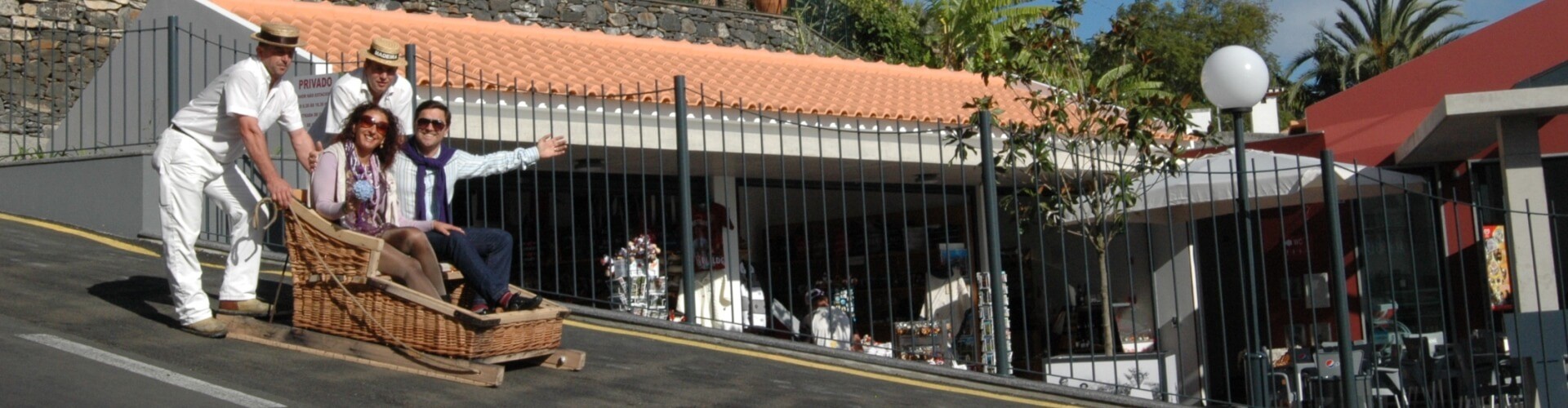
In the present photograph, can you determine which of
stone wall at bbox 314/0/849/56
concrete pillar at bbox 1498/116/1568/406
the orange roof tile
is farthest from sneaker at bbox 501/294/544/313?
stone wall at bbox 314/0/849/56

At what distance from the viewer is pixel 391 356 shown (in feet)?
20.9

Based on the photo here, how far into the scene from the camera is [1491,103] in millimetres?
11219

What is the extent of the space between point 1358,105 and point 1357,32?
19631 millimetres

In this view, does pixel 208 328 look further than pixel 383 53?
No

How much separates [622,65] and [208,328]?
26.9 feet

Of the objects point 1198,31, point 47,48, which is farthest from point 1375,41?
point 47,48

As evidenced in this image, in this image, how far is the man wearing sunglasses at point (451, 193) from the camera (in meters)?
6.59

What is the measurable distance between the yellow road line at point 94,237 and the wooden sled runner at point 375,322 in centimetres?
228

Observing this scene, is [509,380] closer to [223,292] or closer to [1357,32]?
[223,292]

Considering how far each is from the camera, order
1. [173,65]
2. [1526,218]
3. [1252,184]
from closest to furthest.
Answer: [173,65], [1526,218], [1252,184]

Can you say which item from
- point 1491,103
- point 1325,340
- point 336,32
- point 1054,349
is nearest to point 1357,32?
point 1325,340

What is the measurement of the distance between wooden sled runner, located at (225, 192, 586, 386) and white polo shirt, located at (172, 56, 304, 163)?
0.49 m

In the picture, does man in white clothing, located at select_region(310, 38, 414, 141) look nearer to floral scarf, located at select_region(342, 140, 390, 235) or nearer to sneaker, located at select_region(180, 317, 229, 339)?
floral scarf, located at select_region(342, 140, 390, 235)

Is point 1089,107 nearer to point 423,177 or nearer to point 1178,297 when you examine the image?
point 1178,297
